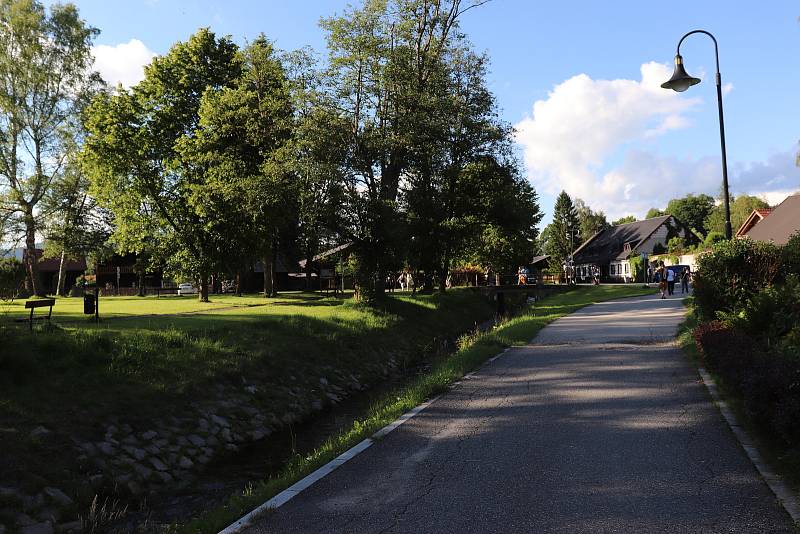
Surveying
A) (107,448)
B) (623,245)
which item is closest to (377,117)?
(107,448)

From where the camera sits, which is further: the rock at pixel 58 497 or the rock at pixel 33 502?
the rock at pixel 58 497

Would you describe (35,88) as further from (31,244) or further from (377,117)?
(377,117)

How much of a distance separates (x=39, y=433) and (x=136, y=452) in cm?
136

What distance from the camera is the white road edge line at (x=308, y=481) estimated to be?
474 cm

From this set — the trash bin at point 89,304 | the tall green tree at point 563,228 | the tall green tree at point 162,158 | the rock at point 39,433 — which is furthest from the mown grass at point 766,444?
the tall green tree at point 563,228

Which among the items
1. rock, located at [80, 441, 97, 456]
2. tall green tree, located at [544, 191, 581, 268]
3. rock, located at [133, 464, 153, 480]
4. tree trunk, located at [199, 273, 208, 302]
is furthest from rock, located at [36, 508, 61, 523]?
tall green tree, located at [544, 191, 581, 268]

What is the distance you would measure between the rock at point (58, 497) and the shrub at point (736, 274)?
40.3 ft

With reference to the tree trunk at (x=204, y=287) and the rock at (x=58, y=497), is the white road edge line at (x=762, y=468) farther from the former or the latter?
the tree trunk at (x=204, y=287)

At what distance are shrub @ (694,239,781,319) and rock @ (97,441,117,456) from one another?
1187cm

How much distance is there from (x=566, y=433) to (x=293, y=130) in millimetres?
20554

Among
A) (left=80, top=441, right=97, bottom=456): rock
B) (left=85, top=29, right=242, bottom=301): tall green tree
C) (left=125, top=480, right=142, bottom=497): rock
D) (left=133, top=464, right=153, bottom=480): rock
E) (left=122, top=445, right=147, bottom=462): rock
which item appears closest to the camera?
(left=125, top=480, right=142, bottom=497): rock

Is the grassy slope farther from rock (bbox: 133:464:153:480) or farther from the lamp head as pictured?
the lamp head

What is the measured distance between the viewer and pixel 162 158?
1310 inches

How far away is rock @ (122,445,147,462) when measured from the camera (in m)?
8.33
